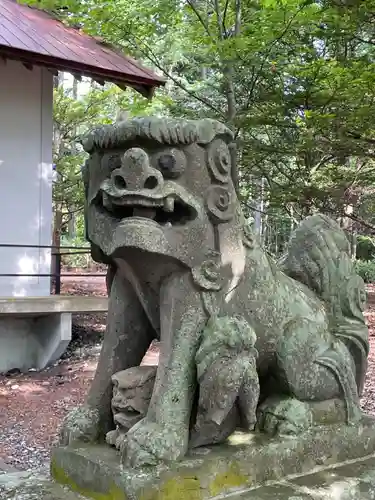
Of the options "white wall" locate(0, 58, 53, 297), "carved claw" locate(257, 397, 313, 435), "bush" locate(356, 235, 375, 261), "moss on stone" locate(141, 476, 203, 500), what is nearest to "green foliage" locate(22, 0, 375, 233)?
"white wall" locate(0, 58, 53, 297)

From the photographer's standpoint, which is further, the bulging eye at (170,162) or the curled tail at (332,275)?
the curled tail at (332,275)

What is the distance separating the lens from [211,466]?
2.05 m

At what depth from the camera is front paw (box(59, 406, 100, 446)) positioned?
7.52 feet

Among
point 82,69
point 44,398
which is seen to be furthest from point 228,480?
point 82,69

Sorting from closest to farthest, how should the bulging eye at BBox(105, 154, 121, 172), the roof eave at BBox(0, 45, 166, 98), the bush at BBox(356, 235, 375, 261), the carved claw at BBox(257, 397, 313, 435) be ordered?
the bulging eye at BBox(105, 154, 121, 172), the carved claw at BBox(257, 397, 313, 435), the roof eave at BBox(0, 45, 166, 98), the bush at BBox(356, 235, 375, 261)

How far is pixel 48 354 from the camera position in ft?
25.4

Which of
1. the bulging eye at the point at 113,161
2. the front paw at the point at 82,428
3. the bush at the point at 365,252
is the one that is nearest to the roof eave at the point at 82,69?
the bulging eye at the point at 113,161

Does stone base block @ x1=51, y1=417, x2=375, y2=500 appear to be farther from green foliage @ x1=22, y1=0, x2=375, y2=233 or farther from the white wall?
the white wall

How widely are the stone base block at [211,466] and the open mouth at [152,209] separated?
81cm

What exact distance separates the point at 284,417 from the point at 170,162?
1.04 metres

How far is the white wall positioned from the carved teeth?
6023 mm

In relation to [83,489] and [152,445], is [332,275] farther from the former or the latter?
[83,489]

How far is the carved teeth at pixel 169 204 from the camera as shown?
2.09m

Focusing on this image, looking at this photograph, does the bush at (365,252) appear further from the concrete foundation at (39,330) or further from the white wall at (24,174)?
the concrete foundation at (39,330)
